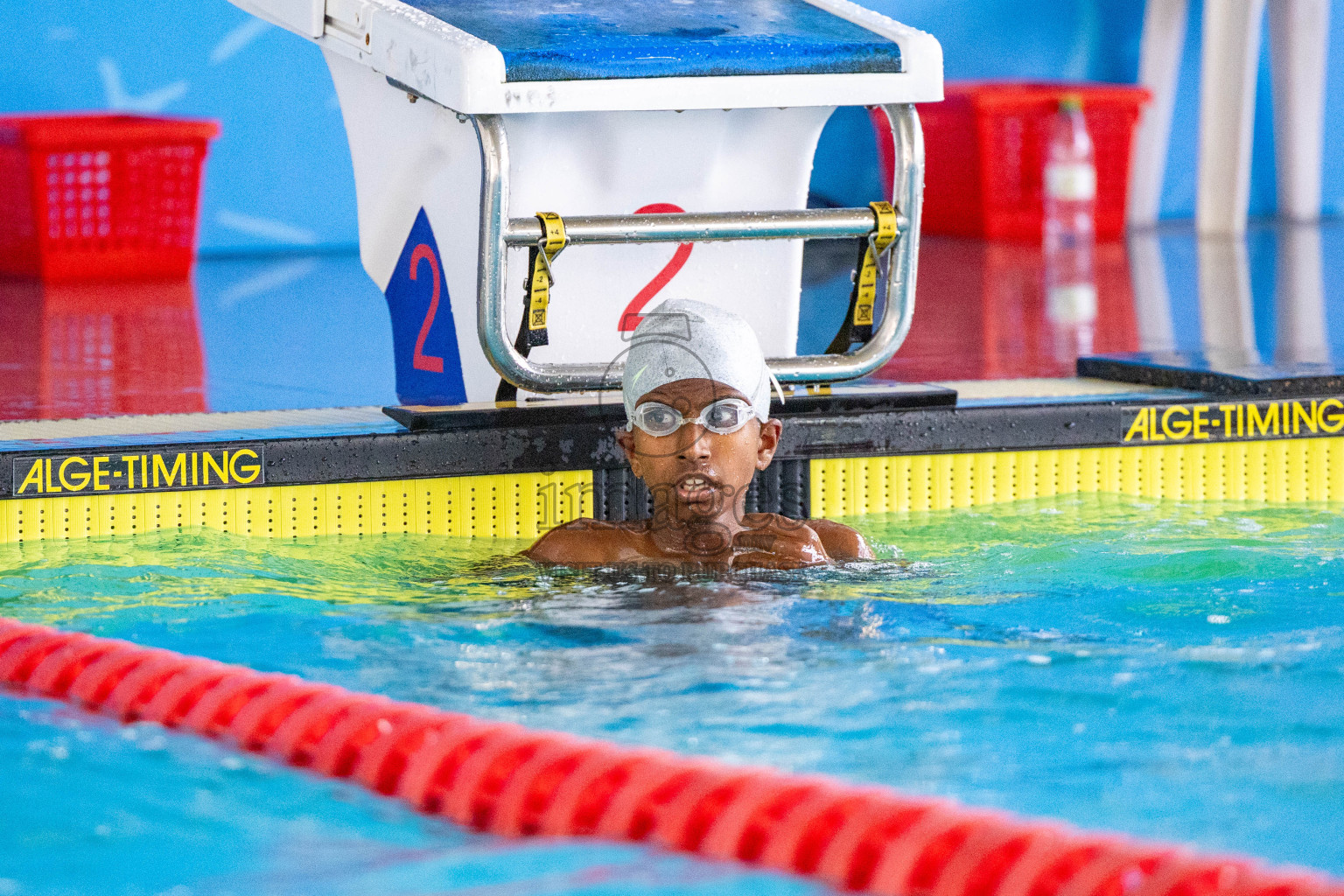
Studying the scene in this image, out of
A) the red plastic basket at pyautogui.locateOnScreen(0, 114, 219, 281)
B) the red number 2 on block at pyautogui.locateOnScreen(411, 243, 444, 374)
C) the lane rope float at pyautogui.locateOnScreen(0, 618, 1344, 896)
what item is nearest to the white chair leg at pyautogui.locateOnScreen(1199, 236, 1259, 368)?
the red number 2 on block at pyautogui.locateOnScreen(411, 243, 444, 374)

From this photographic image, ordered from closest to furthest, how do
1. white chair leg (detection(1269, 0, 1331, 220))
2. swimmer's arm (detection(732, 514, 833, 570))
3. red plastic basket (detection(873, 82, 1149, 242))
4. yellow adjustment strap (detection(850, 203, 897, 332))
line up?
swimmer's arm (detection(732, 514, 833, 570)), yellow adjustment strap (detection(850, 203, 897, 332)), red plastic basket (detection(873, 82, 1149, 242)), white chair leg (detection(1269, 0, 1331, 220))

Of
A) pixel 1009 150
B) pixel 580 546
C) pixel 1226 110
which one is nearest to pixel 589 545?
pixel 580 546

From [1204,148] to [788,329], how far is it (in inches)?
270

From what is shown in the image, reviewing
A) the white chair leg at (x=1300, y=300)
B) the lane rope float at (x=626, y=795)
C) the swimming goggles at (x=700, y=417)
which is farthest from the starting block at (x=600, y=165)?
the white chair leg at (x=1300, y=300)

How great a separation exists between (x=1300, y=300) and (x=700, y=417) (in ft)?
15.5

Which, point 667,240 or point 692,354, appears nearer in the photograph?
point 692,354

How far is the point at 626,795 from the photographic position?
85.3 inches

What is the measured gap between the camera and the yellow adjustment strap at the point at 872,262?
→ 150 inches

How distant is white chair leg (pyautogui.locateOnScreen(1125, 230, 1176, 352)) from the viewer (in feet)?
20.5

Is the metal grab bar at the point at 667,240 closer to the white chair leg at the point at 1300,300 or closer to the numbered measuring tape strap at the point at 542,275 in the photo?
the numbered measuring tape strap at the point at 542,275

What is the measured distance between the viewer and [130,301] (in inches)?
299

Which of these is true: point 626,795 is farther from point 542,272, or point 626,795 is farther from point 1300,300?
point 1300,300

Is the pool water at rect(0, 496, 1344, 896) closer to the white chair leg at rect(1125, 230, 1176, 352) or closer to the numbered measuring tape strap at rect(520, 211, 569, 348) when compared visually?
the numbered measuring tape strap at rect(520, 211, 569, 348)

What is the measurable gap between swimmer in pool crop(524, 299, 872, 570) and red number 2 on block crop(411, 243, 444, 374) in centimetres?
83
